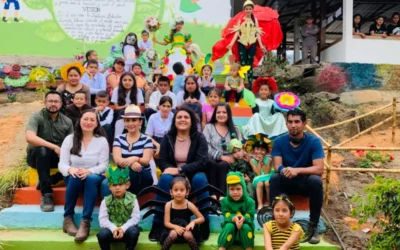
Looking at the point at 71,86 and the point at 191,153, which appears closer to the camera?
the point at 191,153

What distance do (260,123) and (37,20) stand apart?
742 cm

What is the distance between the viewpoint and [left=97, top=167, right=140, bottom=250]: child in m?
3.89

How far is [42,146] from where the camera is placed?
15.2 ft

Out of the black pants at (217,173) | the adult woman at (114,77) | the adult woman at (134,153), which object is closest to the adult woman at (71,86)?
the adult woman at (114,77)

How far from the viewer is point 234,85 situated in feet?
23.5

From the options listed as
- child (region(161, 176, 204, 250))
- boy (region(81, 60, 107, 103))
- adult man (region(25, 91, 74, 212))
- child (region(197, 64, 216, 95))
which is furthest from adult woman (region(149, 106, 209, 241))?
child (region(197, 64, 216, 95))

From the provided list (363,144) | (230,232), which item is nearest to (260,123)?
(230,232)

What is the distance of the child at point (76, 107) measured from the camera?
213 inches

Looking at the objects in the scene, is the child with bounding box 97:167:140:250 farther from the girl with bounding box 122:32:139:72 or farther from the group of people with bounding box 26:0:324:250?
the girl with bounding box 122:32:139:72

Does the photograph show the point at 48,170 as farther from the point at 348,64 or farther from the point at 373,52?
the point at 373,52

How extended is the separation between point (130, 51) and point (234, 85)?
237cm

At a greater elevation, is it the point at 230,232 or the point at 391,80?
the point at 391,80

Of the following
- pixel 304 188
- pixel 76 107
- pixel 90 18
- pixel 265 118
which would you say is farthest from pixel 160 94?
pixel 90 18

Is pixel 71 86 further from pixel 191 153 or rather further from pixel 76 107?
pixel 191 153
